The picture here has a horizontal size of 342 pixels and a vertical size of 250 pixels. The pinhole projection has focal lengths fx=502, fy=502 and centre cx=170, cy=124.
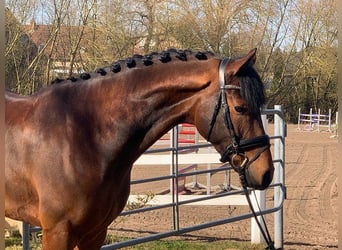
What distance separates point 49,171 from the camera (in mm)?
2496

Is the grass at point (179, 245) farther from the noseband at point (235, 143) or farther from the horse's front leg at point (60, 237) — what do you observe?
the noseband at point (235, 143)

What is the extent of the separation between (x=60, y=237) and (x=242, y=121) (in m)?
1.05

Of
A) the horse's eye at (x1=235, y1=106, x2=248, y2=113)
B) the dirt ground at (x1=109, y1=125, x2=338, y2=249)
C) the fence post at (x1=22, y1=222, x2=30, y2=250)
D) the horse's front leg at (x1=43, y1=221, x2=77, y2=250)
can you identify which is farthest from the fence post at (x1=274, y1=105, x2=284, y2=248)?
the horse's front leg at (x1=43, y1=221, x2=77, y2=250)

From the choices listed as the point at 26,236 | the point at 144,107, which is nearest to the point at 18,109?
the point at 144,107

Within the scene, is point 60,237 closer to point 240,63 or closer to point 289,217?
point 240,63

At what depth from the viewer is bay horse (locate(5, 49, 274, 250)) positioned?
236 centimetres

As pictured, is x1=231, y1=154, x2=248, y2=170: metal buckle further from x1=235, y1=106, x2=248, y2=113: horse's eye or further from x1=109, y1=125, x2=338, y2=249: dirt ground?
x1=109, y1=125, x2=338, y2=249: dirt ground

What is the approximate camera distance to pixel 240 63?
237 cm

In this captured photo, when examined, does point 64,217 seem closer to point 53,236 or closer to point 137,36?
point 53,236

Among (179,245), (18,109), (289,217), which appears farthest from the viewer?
(289,217)

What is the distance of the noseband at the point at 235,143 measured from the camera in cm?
232

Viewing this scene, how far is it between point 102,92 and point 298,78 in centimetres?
2748

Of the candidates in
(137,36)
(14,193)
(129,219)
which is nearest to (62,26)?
(137,36)

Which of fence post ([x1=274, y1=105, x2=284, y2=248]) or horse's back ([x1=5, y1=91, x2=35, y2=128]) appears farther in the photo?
fence post ([x1=274, y1=105, x2=284, y2=248])
